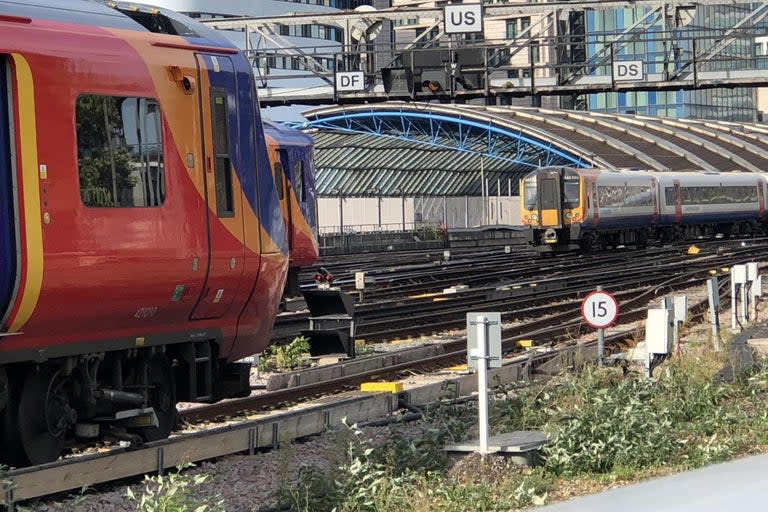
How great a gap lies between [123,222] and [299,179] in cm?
1479

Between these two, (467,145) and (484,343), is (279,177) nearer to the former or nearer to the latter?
(484,343)

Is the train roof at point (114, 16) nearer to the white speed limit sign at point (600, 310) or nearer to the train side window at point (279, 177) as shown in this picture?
the white speed limit sign at point (600, 310)

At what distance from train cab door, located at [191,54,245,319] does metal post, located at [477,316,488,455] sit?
1.95 meters

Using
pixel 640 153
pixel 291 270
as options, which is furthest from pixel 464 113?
pixel 291 270

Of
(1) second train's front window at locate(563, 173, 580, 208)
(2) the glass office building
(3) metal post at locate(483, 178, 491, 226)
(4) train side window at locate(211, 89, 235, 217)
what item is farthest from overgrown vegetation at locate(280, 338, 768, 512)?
(2) the glass office building

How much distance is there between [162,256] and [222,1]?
6825 cm

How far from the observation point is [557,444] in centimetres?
1095

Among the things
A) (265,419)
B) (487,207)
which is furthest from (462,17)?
(487,207)

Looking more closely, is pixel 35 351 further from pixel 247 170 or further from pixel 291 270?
pixel 291 270

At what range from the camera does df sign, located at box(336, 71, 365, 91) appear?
112 feet

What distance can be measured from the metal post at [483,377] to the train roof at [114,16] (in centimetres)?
299

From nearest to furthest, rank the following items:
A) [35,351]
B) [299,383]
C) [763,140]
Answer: [35,351] < [299,383] < [763,140]

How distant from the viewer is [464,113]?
69062 mm

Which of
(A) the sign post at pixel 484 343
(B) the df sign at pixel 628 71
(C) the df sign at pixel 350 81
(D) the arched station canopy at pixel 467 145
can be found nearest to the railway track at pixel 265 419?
(A) the sign post at pixel 484 343
